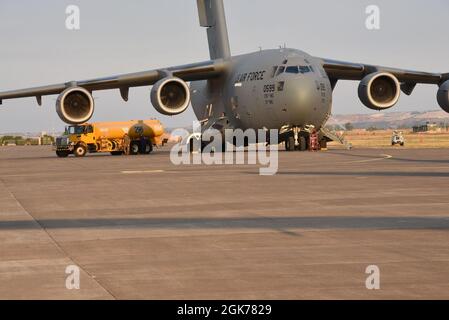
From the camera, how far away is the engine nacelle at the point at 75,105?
41.1m

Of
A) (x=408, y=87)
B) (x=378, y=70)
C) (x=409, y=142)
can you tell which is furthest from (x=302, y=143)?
(x=409, y=142)

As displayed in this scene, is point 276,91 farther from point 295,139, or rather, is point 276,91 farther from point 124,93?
point 124,93

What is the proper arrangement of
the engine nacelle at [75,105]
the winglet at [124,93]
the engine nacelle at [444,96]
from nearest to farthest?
the engine nacelle at [75,105]
the engine nacelle at [444,96]
the winglet at [124,93]

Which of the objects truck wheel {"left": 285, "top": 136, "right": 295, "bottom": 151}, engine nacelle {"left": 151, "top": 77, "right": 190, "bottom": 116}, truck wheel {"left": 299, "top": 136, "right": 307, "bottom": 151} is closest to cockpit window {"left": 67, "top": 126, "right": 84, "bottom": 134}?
engine nacelle {"left": 151, "top": 77, "right": 190, "bottom": 116}

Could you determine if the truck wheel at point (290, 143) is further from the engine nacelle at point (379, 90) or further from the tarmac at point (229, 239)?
the tarmac at point (229, 239)

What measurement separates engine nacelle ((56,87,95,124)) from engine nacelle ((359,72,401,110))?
1332 cm

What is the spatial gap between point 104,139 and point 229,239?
143ft

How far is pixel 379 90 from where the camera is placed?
43.7 metres

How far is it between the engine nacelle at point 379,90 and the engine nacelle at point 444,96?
2.19 m

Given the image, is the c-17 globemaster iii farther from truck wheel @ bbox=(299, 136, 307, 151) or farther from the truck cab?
the truck cab

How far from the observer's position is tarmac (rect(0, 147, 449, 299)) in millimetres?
8055

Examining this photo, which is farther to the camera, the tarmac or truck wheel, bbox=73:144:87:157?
truck wheel, bbox=73:144:87:157

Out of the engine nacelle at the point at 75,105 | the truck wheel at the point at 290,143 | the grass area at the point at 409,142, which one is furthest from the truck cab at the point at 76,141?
the grass area at the point at 409,142
